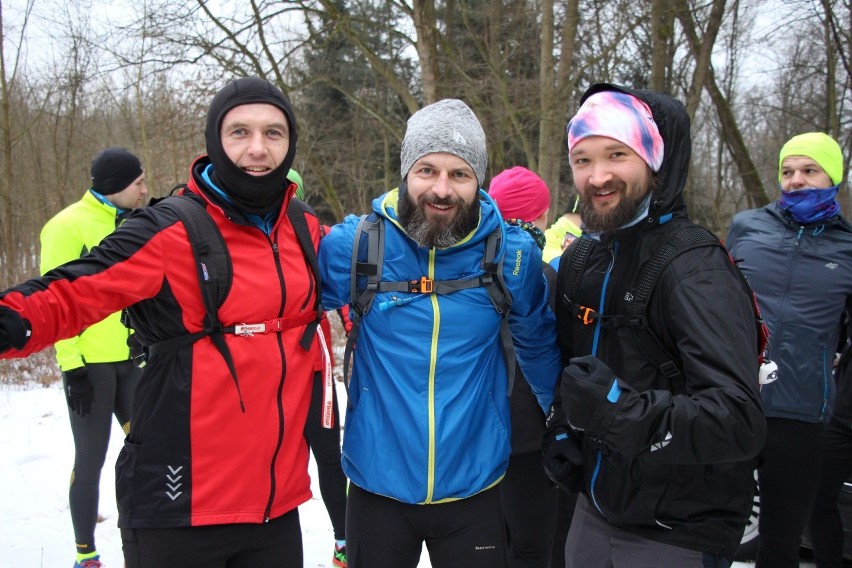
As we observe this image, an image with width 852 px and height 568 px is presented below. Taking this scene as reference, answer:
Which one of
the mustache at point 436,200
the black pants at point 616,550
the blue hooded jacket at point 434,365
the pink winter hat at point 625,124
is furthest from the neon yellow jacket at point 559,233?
the black pants at point 616,550

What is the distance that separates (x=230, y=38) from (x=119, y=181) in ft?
31.6

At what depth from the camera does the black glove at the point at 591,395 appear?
5.57 ft

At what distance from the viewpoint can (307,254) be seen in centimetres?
233

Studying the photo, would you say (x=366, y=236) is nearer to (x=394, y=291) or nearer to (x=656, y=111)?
(x=394, y=291)

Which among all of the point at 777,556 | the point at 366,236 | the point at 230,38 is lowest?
the point at 777,556

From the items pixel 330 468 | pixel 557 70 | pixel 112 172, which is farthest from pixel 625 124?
pixel 557 70

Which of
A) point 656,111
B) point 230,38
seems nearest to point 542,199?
point 656,111

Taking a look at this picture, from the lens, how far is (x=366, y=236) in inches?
93.7

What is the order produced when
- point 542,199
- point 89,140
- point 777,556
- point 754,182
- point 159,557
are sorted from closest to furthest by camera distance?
point 159,557
point 777,556
point 542,199
point 754,182
point 89,140

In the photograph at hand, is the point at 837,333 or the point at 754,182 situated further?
the point at 754,182

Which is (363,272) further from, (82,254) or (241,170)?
(82,254)

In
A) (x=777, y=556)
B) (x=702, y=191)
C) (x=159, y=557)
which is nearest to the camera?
(x=159, y=557)

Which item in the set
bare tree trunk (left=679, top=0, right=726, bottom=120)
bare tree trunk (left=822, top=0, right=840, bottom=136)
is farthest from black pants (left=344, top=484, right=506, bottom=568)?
bare tree trunk (left=822, top=0, right=840, bottom=136)

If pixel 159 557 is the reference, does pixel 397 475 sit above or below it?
above
